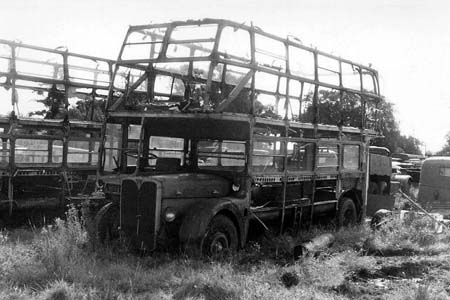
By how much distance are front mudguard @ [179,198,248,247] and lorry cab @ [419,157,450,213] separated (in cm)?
1017

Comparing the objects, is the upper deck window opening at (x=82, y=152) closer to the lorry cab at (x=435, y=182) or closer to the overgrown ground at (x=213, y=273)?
the overgrown ground at (x=213, y=273)

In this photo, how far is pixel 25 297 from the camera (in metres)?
5.37

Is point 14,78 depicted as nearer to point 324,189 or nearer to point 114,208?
point 114,208

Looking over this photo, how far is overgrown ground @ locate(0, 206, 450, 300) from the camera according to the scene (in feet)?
18.4

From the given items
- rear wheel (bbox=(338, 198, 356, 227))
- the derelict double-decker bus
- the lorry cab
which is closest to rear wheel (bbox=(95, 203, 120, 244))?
the derelict double-decker bus

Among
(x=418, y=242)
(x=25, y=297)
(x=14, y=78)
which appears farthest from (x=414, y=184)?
(x=25, y=297)

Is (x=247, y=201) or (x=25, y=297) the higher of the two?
(x=247, y=201)

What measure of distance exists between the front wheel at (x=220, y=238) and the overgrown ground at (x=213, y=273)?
0.67ft

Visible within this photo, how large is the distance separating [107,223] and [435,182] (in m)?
12.0

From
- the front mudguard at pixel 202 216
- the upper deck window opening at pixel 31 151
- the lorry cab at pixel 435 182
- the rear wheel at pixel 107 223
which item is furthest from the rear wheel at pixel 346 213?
the upper deck window opening at pixel 31 151

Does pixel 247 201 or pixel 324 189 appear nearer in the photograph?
pixel 247 201

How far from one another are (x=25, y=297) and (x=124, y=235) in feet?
6.64

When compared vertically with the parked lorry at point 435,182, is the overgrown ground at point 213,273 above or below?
below

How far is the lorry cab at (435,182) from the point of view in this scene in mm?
16155
